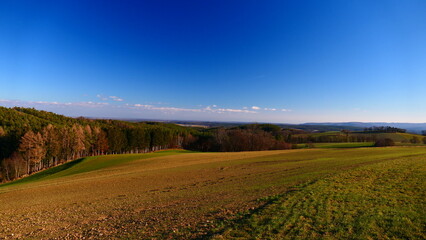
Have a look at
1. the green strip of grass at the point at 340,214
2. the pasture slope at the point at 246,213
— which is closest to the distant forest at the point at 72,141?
the pasture slope at the point at 246,213

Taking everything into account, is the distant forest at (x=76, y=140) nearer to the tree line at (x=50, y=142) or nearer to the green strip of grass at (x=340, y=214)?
the tree line at (x=50, y=142)

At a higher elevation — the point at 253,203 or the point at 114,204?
the point at 253,203

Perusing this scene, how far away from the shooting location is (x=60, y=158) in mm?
64062

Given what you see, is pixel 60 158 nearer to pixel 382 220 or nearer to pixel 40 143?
pixel 40 143

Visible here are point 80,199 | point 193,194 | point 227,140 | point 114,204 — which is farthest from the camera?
point 227,140

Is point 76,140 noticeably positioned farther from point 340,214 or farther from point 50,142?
point 340,214

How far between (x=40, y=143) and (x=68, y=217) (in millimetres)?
53033

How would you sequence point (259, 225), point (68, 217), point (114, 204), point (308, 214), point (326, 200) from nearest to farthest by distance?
1. point (259, 225)
2. point (308, 214)
3. point (326, 200)
4. point (68, 217)
5. point (114, 204)

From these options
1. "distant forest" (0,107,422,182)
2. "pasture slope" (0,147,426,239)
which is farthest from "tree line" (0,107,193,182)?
"pasture slope" (0,147,426,239)

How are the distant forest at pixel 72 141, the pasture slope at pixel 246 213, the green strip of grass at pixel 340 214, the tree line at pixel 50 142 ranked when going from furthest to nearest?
the distant forest at pixel 72 141
the tree line at pixel 50 142
the pasture slope at pixel 246 213
the green strip of grass at pixel 340 214

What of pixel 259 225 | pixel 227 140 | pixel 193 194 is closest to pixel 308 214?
pixel 259 225

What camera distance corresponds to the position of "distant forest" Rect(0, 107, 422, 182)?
5284cm

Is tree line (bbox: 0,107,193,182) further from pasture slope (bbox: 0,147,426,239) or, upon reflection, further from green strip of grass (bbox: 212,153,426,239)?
green strip of grass (bbox: 212,153,426,239)

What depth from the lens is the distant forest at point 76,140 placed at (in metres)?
52.8
